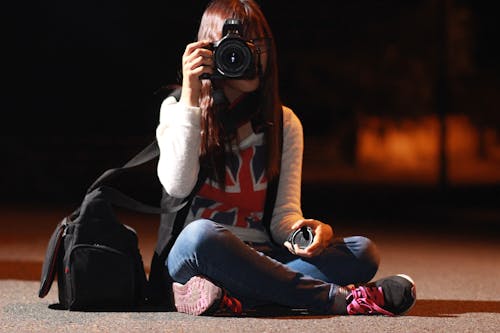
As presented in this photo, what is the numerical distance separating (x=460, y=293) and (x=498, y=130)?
129ft

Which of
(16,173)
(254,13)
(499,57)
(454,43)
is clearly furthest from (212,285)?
(499,57)

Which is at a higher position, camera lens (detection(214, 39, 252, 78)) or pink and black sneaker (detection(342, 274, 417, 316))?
camera lens (detection(214, 39, 252, 78))

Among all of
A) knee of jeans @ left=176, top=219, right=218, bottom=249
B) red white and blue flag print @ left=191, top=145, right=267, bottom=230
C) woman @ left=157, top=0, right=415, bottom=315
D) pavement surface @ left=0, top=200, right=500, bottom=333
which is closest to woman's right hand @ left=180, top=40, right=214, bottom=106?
woman @ left=157, top=0, right=415, bottom=315

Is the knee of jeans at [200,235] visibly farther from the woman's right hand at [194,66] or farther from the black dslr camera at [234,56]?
the black dslr camera at [234,56]

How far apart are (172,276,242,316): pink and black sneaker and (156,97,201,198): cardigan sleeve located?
389mm

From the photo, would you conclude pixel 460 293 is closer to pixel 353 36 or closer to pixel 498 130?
pixel 353 36

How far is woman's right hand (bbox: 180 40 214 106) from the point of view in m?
4.85

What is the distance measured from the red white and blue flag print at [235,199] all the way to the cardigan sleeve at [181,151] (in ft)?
0.58

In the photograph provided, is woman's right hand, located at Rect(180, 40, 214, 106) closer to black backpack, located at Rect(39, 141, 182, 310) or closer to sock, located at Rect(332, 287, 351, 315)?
black backpack, located at Rect(39, 141, 182, 310)

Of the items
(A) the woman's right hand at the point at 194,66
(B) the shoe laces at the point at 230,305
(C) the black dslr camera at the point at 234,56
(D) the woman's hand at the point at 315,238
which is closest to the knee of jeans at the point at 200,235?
(B) the shoe laces at the point at 230,305

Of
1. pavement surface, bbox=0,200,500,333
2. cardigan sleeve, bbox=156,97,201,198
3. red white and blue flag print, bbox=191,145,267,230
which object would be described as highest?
cardigan sleeve, bbox=156,97,201,198

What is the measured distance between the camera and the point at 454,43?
115ft

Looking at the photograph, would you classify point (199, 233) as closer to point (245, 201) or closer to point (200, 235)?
point (200, 235)

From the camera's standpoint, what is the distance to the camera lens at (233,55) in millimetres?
4809
